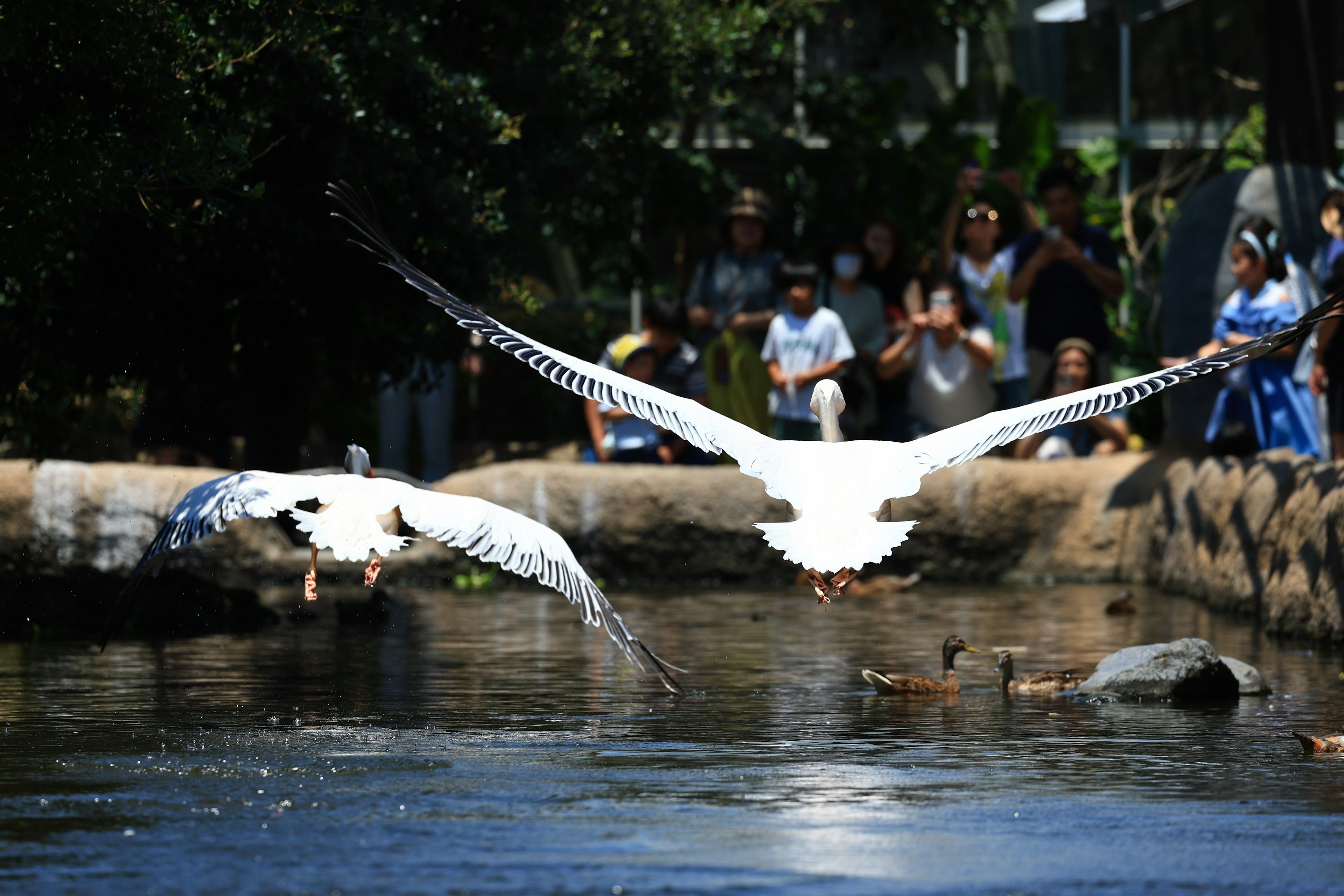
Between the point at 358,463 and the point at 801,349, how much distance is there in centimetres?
600

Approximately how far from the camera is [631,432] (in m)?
16.5

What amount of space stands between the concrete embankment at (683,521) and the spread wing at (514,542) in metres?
6.37

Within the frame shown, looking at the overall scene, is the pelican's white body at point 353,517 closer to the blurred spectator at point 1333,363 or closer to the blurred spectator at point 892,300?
the blurred spectator at point 1333,363

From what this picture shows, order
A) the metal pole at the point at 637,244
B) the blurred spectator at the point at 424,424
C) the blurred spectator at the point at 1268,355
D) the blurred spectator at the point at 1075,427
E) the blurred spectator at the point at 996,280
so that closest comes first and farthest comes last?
the blurred spectator at the point at 1268,355, the blurred spectator at the point at 1075,427, the blurred spectator at the point at 996,280, the blurred spectator at the point at 424,424, the metal pole at the point at 637,244

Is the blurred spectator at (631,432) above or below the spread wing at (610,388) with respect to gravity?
above

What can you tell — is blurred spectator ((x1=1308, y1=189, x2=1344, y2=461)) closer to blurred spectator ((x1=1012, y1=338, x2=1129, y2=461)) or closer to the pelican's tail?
blurred spectator ((x1=1012, y1=338, x2=1129, y2=461))

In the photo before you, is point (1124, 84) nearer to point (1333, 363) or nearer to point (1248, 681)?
point (1333, 363)

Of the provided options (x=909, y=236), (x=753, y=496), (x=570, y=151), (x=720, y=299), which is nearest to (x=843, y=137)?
(x=909, y=236)

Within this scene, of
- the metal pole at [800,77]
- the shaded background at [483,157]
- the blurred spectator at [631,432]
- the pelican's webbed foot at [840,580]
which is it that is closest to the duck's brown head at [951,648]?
the pelican's webbed foot at [840,580]

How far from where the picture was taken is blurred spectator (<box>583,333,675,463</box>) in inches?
633

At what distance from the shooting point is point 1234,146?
21.3 meters

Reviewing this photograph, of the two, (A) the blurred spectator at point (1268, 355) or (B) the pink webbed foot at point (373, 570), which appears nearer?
(B) the pink webbed foot at point (373, 570)

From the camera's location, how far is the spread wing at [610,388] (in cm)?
890

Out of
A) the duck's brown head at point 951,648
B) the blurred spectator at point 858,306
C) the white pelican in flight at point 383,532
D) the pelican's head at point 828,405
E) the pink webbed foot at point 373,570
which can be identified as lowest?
the duck's brown head at point 951,648
